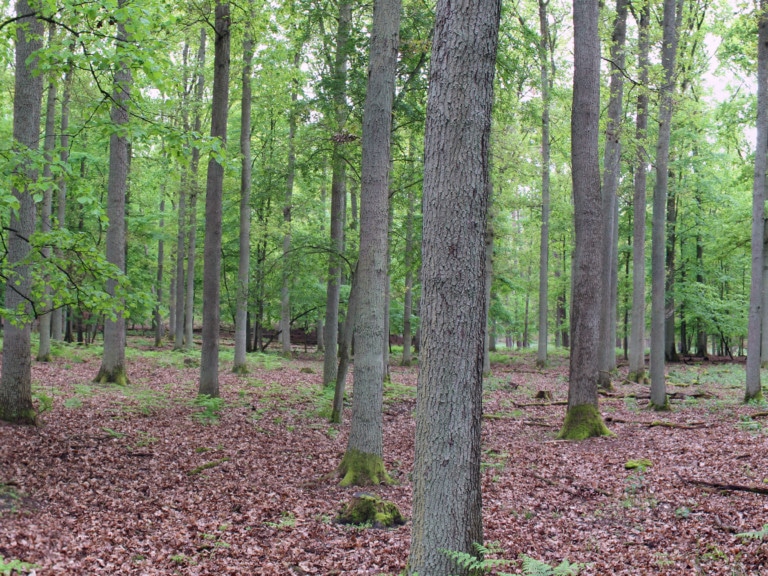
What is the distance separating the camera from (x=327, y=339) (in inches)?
544

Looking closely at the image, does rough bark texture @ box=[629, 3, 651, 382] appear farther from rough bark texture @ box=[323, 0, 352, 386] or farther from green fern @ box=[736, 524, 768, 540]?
green fern @ box=[736, 524, 768, 540]

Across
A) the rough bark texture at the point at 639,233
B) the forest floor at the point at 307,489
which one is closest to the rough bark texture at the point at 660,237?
the forest floor at the point at 307,489

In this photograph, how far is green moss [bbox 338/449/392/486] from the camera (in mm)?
7641

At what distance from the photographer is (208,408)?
446 inches

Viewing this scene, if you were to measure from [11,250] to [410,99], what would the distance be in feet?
21.9

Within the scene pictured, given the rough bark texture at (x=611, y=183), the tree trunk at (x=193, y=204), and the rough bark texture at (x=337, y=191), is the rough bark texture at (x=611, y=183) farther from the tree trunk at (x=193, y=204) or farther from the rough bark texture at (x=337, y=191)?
the tree trunk at (x=193, y=204)

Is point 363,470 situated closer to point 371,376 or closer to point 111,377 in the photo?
point 371,376

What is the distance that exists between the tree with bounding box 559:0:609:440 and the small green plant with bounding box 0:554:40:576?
7845mm

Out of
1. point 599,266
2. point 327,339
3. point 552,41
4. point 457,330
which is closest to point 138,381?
point 327,339

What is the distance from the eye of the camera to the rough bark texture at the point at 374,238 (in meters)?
7.57

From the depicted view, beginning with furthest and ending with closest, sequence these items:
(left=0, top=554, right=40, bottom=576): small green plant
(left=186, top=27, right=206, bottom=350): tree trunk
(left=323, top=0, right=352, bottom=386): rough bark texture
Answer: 1. (left=186, top=27, right=206, bottom=350): tree trunk
2. (left=323, top=0, right=352, bottom=386): rough bark texture
3. (left=0, top=554, right=40, bottom=576): small green plant

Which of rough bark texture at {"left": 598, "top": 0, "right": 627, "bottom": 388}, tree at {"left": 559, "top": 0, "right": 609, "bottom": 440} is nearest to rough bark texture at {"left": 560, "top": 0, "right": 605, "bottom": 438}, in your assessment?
tree at {"left": 559, "top": 0, "right": 609, "bottom": 440}

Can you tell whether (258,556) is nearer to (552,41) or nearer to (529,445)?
(529,445)

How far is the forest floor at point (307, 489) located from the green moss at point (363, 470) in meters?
0.20
